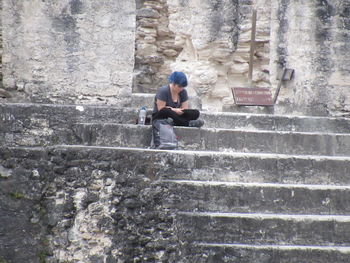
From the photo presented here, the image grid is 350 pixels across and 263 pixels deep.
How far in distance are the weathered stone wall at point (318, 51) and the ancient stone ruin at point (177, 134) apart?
0.06 feet

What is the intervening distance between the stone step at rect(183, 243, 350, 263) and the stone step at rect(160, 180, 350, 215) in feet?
1.86

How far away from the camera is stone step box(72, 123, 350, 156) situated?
6945 mm

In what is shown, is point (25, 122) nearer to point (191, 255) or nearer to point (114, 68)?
point (114, 68)

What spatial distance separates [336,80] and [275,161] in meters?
3.58

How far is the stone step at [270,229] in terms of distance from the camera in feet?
17.9

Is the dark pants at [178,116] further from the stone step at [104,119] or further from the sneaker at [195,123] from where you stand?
the stone step at [104,119]

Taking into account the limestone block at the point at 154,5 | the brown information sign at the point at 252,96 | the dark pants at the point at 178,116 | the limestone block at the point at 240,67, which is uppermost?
the limestone block at the point at 154,5

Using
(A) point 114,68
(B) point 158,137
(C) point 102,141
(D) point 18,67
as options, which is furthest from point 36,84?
(B) point 158,137

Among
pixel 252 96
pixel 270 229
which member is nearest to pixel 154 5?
pixel 252 96

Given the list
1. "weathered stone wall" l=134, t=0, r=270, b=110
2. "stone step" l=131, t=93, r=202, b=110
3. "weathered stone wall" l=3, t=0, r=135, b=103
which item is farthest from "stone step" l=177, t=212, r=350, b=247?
"weathered stone wall" l=134, t=0, r=270, b=110

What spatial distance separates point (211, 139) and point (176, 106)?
614 millimetres

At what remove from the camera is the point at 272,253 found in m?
5.23

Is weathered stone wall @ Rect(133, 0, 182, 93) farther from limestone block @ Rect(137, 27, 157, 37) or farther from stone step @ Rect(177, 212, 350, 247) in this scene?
stone step @ Rect(177, 212, 350, 247)

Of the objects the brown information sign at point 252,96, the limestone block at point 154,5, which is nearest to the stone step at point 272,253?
the brown information sign at point 252,96
